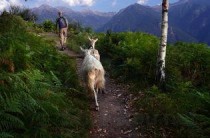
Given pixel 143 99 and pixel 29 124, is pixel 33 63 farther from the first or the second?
pixel 29 124

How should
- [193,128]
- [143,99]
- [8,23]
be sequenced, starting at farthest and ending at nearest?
[8,23] < [143,99] < [193,128]

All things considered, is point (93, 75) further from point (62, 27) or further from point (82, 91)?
point (62, 27)

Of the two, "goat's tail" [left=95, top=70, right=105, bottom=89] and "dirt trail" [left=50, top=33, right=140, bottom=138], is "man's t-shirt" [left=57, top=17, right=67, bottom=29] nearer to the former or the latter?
"dirt trail" [left=50, top=33, right=140, bottom=138]

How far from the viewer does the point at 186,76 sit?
52.7 ft

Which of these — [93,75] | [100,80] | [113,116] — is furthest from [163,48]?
[113,116]

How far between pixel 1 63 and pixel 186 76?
836 centimetres

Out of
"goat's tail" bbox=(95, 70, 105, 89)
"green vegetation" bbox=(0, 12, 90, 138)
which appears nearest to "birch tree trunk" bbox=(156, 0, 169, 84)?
"goat's tail" bbox=(95, 70, 105, 89)

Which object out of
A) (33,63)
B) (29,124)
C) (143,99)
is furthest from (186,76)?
(29,124)

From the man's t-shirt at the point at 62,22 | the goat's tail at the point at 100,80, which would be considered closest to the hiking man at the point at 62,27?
the man's t-shirt at the point at 62,22

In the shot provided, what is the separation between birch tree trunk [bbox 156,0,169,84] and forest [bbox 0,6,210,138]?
1.02 feet

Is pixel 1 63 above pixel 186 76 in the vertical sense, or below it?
above

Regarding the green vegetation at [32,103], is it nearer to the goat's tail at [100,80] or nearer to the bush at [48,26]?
the goat's tail at [100,80]

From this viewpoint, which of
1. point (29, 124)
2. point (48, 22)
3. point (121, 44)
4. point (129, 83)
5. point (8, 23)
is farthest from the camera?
point (48, 22)

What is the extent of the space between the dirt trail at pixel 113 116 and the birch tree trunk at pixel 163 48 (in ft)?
4.77
